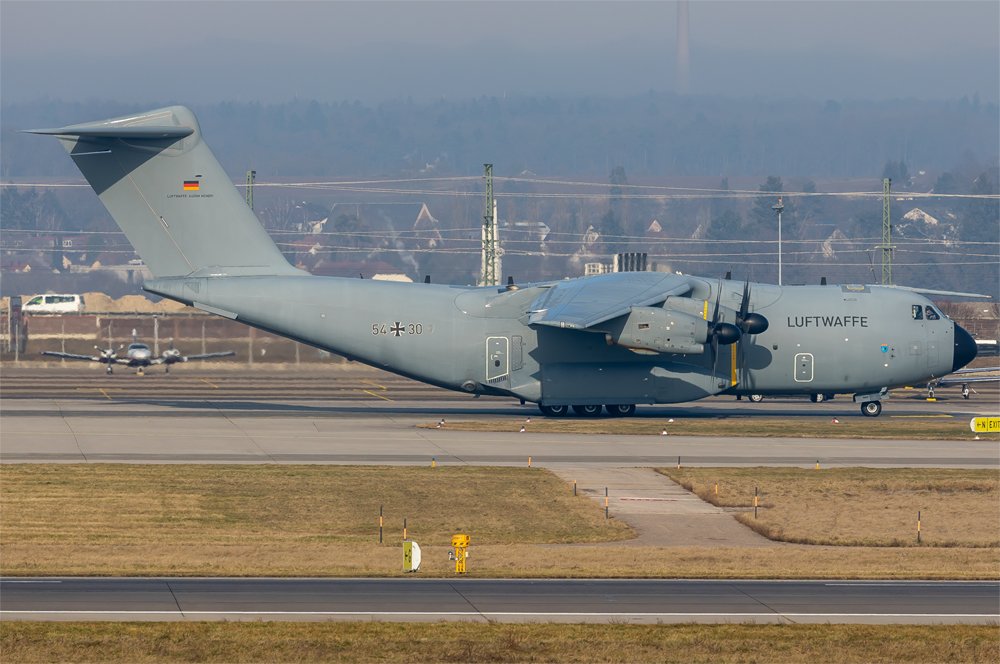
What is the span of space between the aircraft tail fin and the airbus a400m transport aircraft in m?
0.05

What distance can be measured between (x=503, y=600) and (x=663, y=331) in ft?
85.5

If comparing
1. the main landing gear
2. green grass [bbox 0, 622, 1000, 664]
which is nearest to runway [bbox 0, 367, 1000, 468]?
the main landing gear

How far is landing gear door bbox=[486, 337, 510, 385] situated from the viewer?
48.2m

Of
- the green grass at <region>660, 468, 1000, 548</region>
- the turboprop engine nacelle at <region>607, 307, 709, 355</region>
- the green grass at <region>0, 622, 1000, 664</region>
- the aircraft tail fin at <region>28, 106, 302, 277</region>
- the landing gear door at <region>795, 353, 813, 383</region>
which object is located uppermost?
the aircraft tail fin at <region>28, 106, 302, 277</region>

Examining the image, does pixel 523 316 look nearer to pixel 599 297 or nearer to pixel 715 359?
pixel 599 297

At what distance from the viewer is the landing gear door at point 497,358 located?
48.2 m

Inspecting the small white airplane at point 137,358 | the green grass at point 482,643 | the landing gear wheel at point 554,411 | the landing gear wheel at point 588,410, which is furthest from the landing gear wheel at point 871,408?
the small white airplane at point 137,358

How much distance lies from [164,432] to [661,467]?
58.7 feet

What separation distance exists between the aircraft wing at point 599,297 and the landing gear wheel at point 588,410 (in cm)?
522

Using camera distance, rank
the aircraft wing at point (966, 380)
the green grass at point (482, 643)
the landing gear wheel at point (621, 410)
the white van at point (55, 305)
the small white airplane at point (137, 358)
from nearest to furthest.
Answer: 1. the green grass at point (482, 643)
2. the landing gear wheel at point (621, 410)
3. the aircraft wing at point (966, 380)
4. the small white airplane at point (137, 358)
5. the white van at point (55, 305)

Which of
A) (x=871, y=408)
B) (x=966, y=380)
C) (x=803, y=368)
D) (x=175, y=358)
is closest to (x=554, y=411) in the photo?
(x=803, y=368)

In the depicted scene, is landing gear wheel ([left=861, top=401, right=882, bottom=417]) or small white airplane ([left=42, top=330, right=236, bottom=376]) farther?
small white airplane ([left=42, top=330, right=236, bottom=376])

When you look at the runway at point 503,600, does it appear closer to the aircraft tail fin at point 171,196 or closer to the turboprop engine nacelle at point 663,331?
the turboprop engine nacelle at point 663,331

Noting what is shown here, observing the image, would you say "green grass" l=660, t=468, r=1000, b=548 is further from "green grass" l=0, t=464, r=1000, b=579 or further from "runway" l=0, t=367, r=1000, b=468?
"runway" l=0, t=367, r=1000, b=468
